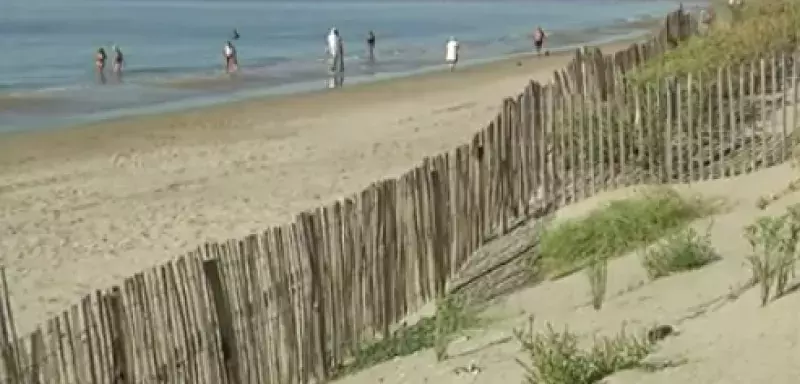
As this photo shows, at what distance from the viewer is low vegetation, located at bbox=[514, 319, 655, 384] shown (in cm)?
500

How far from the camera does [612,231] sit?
8.21 meters

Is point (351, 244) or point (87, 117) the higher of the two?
point (351, 244)

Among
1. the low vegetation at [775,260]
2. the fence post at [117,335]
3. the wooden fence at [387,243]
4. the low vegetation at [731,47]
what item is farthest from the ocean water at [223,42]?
the low vegetation at [775,260]

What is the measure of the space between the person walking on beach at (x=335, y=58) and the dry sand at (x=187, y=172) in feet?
5.72

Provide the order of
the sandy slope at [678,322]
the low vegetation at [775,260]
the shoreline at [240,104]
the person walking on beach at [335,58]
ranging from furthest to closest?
the person walking on beach at [335,58], the shoreline at [240,104], the low vegetation at [775,260], the sandy slope at [678,322]

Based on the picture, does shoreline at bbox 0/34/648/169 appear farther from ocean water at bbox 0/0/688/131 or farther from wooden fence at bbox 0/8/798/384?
wooden fence at bbox 0/8/798/384

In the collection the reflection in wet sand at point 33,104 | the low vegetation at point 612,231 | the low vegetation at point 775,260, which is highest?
the low vegetation at point 775,260

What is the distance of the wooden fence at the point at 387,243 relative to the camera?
620 cm

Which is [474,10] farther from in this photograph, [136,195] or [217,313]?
[217,313]

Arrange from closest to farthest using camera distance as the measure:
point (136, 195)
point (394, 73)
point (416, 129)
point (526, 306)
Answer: point (526, 306)
point (136, 195)
point (416, 129)
point (394, 73)

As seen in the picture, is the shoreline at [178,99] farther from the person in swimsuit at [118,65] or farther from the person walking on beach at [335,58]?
the person in swimsuit at [118,65]

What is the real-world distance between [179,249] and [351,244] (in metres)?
5.95

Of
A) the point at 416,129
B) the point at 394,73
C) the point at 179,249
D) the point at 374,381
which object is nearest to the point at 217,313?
the point at 374,381

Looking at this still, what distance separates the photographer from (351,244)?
740 cm
